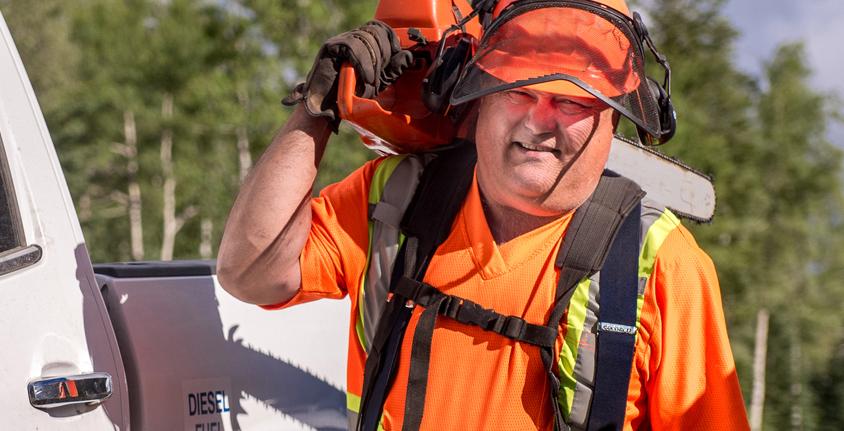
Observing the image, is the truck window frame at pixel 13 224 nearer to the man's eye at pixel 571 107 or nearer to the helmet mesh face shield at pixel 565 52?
the helmet mesh face shield at pixel 565 52

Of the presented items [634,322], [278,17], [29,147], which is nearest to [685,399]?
[634,322]

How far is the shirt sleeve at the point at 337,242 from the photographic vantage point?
2.24 metres

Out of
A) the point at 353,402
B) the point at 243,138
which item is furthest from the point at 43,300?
the point at 243,138

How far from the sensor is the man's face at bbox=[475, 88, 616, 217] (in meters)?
2.06

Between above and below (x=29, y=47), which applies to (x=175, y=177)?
below

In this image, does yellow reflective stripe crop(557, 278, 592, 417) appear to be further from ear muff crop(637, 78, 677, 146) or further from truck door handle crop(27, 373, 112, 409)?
truck door handle crop(27, 373, 112, 409)

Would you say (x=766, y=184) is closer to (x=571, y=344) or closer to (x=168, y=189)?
(x=168, y=189)

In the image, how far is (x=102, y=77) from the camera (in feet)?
133

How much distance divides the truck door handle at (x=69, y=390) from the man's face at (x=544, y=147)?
0.93 meters

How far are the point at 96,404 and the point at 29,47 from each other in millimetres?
38830

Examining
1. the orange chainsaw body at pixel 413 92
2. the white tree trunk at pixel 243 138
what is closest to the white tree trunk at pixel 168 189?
the white tree trunk at pixel 243 138

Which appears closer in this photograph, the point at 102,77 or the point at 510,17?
the point at 510,17

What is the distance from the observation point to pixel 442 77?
220cm

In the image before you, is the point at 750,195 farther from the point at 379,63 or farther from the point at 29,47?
the point at 379,63
